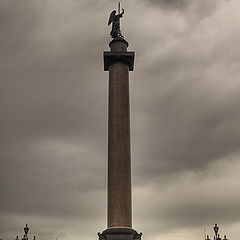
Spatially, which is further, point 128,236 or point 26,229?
point 26,229

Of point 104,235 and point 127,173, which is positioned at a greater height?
point 127,173

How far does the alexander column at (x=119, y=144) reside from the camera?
139 ft

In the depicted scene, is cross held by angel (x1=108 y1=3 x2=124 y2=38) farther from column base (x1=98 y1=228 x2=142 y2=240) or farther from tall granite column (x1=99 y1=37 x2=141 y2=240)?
column base (x1=98 y1=228 x2=142 y2=240)

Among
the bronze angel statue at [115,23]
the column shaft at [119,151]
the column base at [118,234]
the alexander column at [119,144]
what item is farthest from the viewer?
the bronze angel statue at [115,23]

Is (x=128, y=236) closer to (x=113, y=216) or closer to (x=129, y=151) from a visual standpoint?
(x=113, y=216)

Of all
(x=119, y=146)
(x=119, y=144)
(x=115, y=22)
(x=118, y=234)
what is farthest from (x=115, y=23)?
(x=118, y=234)

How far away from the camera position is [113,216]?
1682 inches

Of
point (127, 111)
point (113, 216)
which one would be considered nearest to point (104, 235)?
point (113, 216)

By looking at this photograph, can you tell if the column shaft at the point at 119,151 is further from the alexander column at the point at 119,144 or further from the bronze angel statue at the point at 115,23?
the bronze angel statue at the point at 115,23

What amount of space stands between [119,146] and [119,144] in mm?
230

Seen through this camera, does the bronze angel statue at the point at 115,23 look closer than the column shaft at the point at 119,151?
No

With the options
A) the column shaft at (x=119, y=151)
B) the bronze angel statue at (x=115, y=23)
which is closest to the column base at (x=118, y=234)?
the column shaft at (x=119, y=151)

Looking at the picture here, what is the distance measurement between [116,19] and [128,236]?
90.6 ft

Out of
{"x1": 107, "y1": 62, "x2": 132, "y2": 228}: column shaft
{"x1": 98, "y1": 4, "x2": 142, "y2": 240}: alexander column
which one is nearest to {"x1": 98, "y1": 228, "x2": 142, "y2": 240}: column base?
{"x1": 98, "y1": 4, "x2": 142, "y2": 240}: alexander column
